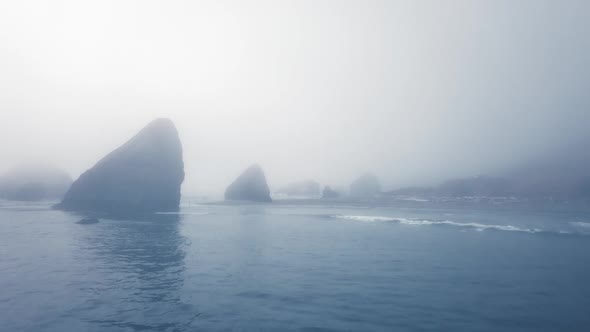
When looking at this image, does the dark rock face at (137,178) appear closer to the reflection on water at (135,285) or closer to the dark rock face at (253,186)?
the reflection on water at (135,285)

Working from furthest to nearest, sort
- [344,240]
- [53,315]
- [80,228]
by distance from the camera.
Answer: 1. [80,228]
2. [344,240]
3. [53,315]

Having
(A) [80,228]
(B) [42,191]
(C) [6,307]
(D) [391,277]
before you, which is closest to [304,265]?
(D) [391,277]

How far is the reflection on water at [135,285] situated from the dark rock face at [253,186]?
452 feet

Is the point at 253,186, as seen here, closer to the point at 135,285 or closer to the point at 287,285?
the point at 135,285

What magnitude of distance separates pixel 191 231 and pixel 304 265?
2555 cm

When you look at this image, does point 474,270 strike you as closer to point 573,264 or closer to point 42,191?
point 573,264

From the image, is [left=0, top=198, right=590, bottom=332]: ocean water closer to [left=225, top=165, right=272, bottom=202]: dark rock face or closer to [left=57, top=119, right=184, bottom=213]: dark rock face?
[left=57, top=119, right=184, bottom=213]: dark rock face

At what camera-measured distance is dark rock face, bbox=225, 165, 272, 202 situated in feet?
565

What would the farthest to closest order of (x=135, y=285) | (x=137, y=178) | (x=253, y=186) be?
(x=253, y=186) → (x=137, y=178) → (x=135, y=285)

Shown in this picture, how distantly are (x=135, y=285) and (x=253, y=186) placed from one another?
15600 centimetres

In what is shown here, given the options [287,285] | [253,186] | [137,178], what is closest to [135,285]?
[287,285]

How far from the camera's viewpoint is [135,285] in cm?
1847

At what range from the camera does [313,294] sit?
57.6ft

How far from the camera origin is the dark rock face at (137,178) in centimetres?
8031
